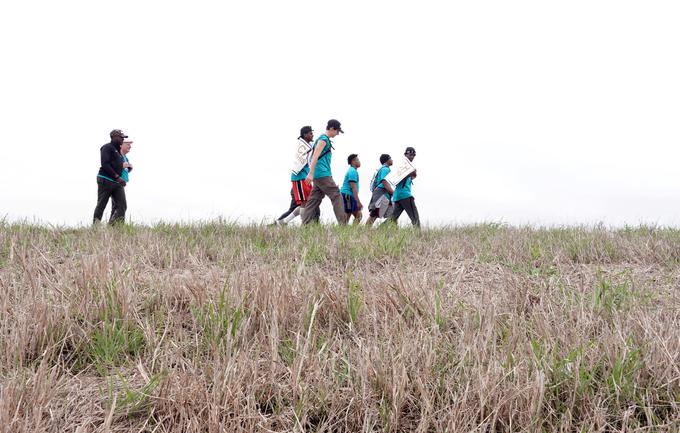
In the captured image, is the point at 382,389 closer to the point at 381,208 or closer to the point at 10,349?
the point at 10,349

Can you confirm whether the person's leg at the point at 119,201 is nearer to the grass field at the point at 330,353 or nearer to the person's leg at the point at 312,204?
the person's leg at the point at 312,204

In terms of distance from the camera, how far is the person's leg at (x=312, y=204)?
32.5 feet

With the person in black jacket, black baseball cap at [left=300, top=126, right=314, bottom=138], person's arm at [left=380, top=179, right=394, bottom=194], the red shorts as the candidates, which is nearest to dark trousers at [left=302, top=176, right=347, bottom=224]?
the red shorts

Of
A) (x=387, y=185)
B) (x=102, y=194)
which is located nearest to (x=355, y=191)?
(x=387, y=185)

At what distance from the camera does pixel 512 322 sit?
3066 millimetres

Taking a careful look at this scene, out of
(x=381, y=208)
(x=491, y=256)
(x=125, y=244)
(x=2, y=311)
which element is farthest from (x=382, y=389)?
(x=381, y=208)

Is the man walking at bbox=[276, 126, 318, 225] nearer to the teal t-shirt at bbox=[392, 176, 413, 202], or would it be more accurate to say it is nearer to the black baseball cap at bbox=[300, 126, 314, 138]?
the black baseball cap at bbox=[300, 126, 314, 138]

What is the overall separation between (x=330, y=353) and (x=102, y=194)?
7.98 meters

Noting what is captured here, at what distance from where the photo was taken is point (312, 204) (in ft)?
33.0

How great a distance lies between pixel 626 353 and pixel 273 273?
2.26 m

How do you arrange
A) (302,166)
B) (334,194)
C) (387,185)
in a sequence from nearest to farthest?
(334,194), (302,166), (387,185)

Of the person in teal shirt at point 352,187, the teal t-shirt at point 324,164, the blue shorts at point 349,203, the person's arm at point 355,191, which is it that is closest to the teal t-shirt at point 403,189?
the person's arm at point 355,191

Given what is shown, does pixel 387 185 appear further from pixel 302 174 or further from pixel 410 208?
pixel 302 174

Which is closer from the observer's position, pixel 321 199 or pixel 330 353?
pixel 330 353
